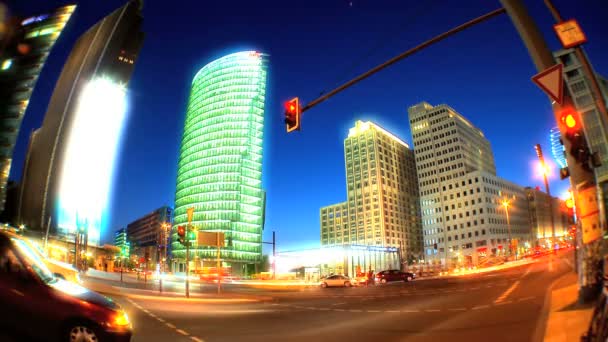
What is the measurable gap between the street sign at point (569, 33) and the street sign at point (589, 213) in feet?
11.0

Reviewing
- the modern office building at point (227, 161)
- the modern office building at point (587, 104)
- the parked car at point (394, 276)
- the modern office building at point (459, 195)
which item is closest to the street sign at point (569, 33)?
the parked car at point (394, 276)

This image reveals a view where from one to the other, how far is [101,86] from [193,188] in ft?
170

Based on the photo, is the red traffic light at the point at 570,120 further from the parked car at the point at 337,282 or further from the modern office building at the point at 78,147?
the modern office building at the point at 78,147

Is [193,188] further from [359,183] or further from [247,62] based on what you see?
[359,183]

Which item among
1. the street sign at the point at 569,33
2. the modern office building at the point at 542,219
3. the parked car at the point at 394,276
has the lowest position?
the parked car at the point at 394,276

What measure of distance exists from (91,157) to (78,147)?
510 centimetres

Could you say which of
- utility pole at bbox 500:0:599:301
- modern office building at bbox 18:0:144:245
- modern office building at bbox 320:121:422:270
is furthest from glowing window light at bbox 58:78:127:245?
utility pole at bbox 500:0:599:301

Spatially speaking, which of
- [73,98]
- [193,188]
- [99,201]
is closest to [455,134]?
[193,188]

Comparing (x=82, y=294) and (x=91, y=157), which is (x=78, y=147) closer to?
(x=91, y=157)

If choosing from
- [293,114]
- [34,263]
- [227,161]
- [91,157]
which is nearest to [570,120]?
[293,114]

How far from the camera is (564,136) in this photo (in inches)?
291

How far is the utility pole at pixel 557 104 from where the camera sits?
7469 millimetres

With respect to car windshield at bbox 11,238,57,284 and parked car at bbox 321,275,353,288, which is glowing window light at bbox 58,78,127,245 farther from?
car windshield at bbox 11,238,57,284

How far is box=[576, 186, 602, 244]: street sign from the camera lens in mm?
7254
